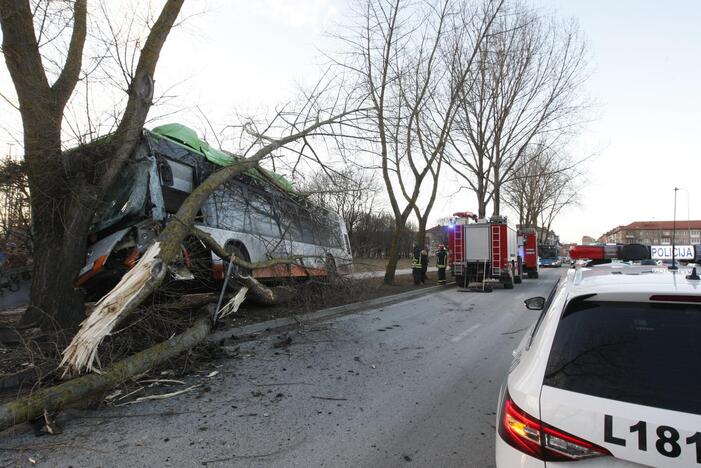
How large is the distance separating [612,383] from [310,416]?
113 inches

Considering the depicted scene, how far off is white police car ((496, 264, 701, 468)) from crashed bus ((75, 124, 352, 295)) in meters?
5.29

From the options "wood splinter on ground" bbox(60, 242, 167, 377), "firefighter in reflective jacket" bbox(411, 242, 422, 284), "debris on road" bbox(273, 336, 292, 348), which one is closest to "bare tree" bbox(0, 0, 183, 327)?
"wood splinter on ground" bbox(60, 242, 167, 377)

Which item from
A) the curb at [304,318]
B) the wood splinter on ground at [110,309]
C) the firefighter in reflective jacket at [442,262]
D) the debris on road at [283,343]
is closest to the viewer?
the wood splinter on ground at [110,309]

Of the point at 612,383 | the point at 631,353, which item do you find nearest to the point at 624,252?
the point at 631,353

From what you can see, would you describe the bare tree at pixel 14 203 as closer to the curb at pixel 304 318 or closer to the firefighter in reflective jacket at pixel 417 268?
the curb at pixel 304 318

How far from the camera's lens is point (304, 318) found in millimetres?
9289

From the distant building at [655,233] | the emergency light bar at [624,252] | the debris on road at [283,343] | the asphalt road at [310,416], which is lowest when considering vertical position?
the asphalt road at [310,416]

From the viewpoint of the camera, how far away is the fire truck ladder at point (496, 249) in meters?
18.1

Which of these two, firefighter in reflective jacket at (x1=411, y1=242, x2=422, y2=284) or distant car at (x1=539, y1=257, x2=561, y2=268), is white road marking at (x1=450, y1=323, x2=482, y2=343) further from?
distant car at (x1=539, y1=257, x2=561, y2=268)

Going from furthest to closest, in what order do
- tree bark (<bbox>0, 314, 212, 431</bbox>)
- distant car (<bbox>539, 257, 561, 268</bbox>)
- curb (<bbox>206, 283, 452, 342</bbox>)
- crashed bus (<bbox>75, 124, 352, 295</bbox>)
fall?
distant car (<bbox>539, 257, 561, 268</bbox>)
curb (<bbox>206, 283, 452, 342</bbox>)
crashed bus (<bbox>75, 124, 352, 295</bbox>)
tree bark (<bbox>0, 314, 212, 431</bbox>)

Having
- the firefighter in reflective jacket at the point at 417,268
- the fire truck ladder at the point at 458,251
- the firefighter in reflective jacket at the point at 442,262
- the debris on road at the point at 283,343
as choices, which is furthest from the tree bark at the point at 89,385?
the firefighter in reflective jacket at the point at 442,262

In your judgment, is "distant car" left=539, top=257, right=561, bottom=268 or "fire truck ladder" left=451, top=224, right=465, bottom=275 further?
"distant car" left=539, top=257, right=561, bottom=268

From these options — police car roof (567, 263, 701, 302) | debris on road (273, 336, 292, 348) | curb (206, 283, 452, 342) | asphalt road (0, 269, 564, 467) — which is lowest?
asphalt road (0, 269, 564, 467)

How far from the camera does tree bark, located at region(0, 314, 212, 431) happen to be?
3668 mm
